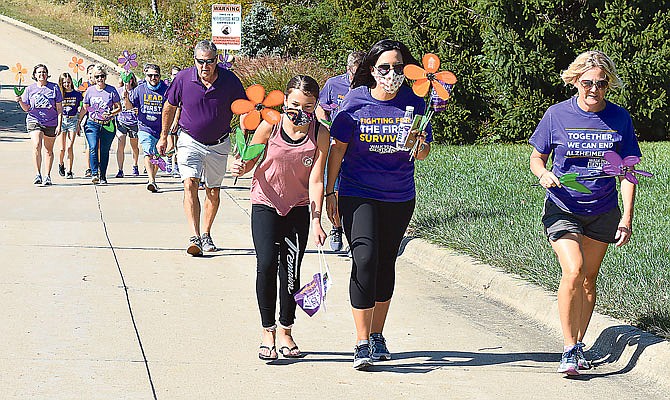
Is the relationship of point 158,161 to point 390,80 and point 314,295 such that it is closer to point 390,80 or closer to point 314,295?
point 314,295

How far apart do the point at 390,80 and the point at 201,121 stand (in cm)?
410

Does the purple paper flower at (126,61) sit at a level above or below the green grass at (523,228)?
above

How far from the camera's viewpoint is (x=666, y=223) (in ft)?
32.5

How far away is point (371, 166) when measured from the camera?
6184 millimetres

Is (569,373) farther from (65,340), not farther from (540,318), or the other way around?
(65,340)

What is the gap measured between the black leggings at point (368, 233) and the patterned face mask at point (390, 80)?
2.23 feet

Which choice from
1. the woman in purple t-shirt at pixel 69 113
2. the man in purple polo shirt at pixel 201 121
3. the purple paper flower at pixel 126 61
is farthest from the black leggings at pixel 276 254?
the woman in purple t-shirt at pixel 69 113

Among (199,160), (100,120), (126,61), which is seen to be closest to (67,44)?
(126,61)

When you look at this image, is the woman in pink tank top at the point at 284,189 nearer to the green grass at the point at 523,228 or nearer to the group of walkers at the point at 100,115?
the green grass at the point at 523,228

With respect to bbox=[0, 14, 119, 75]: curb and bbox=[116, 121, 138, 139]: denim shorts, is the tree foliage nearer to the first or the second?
bbox=[116, 121, 138, 139]: denim shorts

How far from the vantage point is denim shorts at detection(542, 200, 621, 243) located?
6.17 m

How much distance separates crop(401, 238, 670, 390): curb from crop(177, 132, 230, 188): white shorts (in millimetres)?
2024

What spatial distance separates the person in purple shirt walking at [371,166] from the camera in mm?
6129

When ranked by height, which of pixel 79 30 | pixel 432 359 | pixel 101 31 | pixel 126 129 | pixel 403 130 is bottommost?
pixel 432 359
